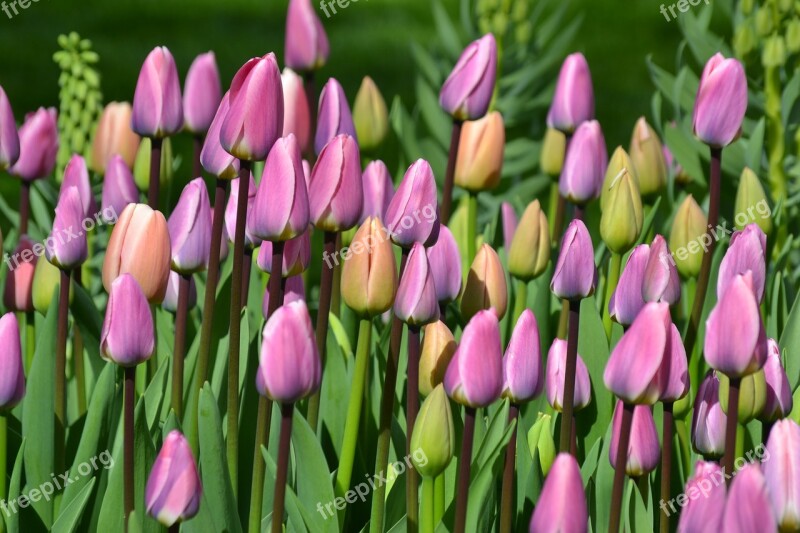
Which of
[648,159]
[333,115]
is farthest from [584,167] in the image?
[333,115]

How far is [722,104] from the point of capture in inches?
72.4

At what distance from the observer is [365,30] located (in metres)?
6.96

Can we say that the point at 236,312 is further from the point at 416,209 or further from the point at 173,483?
the point at 173,483

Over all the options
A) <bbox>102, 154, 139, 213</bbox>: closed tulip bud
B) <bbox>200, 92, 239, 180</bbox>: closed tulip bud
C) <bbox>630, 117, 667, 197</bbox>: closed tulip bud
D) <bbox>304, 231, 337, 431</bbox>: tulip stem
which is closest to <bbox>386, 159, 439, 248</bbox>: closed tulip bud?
<bbox>304, 231, 337, 431</bbox>: tulip stem

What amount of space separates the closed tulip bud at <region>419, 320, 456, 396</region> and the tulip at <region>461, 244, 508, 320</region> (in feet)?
0.56

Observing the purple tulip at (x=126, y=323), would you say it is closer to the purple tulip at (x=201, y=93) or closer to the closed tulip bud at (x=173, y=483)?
the closed tulip bud at (x=173, y=483)

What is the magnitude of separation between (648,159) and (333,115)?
2.37 ft

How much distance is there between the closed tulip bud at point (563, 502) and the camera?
3.93 feet

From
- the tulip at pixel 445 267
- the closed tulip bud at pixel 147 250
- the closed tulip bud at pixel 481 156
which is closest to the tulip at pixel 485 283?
the tulip at pixel 445 267

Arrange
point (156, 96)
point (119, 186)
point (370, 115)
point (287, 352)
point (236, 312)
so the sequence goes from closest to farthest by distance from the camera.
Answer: point (287, 352)
point (236, 312)
point (156, 96)
point (119, 186)
point (370, 115)

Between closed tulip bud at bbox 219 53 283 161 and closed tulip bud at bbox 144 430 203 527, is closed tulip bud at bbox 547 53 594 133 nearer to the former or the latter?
closed tulip bud at bbox 219 53 283 161

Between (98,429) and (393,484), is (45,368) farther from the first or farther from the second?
(393,484)

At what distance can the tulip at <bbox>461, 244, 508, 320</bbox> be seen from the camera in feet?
5.80

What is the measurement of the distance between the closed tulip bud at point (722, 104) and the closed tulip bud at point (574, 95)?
0.68 m
